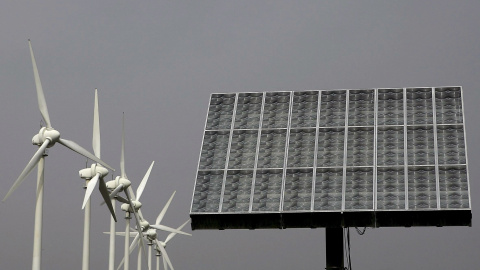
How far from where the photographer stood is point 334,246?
63.7 meters

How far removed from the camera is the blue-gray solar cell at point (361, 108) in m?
67.4

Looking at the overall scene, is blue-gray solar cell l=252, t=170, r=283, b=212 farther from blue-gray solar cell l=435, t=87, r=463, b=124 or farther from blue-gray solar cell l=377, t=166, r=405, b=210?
blue-gray solar cell l=435, t=87, r=463, b=124

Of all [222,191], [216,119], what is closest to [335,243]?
[222,191]

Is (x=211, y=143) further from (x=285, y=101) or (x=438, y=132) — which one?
(x=438, y=132)

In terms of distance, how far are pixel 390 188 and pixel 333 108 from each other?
7.37m

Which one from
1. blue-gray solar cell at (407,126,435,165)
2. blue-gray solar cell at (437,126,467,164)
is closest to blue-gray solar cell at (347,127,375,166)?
blue-gray solar cell at (407,126,435,165)

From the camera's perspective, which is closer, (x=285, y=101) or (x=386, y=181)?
(x=386, y=181)

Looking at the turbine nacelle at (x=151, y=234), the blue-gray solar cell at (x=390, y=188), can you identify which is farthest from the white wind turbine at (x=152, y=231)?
the blue-gray solar cell at (x=390, y=188)

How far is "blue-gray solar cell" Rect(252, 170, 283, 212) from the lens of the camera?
2499 inches

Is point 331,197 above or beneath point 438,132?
beneath

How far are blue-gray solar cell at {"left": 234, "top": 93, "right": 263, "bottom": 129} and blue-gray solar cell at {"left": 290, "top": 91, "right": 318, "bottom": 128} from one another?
214cm

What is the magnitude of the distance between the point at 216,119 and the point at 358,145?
8.90 m

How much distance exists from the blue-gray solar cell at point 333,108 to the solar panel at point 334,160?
6cm

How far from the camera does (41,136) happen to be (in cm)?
5744
